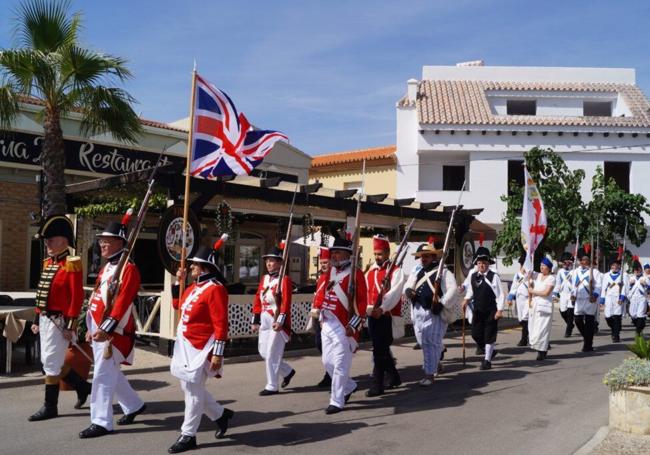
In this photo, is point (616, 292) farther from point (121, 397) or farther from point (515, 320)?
point (121, 397)

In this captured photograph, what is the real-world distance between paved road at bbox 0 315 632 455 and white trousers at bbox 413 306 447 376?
32 centimetres

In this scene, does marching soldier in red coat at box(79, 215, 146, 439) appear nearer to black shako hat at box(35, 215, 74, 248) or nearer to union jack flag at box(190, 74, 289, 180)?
black shako hat at box(35, 215, 74, 248)

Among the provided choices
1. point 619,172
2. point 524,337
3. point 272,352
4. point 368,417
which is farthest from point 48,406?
point 619,172

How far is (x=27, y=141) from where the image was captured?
60.4 ft

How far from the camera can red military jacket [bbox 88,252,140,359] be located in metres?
6.42

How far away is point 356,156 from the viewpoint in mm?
31359

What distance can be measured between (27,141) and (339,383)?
14.3 m

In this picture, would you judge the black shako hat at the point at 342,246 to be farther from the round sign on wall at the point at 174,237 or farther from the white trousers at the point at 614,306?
the white trousers at the point at 614,306

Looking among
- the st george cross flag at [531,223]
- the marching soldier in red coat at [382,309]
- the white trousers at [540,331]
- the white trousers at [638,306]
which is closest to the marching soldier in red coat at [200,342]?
the marching soldier in red coat at [382,309]

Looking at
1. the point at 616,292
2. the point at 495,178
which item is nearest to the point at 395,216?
the point at 616,292

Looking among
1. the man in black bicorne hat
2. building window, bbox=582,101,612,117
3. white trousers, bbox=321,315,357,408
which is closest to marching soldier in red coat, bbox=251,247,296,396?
white trousers, bbox=321,315,357,408

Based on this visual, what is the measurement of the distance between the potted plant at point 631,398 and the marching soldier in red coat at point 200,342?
3.81 m

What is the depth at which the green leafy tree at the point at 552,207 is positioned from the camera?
75.8 feet

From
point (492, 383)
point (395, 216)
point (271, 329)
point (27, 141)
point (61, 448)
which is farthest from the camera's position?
point (27, 141)
